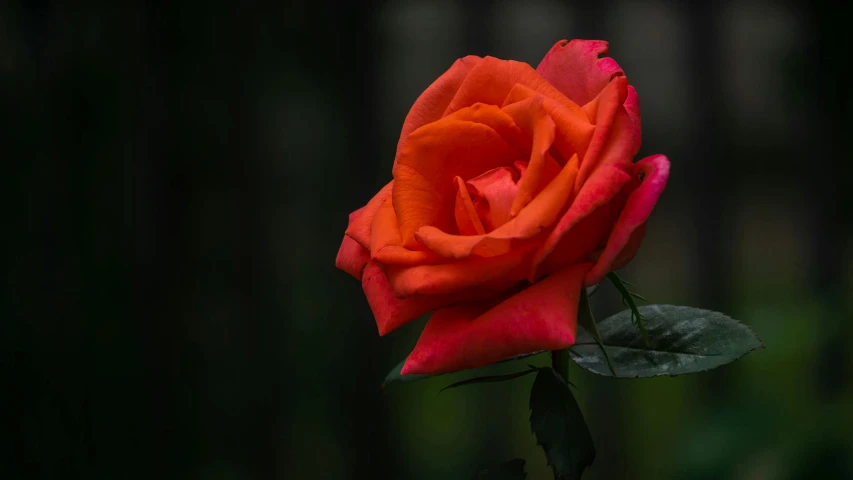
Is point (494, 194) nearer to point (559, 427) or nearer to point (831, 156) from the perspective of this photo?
point (559, 427)

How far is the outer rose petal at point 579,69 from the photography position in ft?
0.91

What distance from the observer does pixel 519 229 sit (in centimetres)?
22

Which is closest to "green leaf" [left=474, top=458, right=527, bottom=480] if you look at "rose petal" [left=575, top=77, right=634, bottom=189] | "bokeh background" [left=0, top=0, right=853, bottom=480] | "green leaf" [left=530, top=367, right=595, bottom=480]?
"green leaf" [left=530, top=367, right=595, bottom=480]

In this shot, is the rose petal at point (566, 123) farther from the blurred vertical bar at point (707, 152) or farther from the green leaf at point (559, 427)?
the blurred vertical bar at point (707, 152)

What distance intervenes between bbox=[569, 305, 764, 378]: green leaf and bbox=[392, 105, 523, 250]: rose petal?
0.09 metres

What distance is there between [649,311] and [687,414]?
2.17 ft

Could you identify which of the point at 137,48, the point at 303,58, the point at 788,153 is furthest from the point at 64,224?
the point at 788,153

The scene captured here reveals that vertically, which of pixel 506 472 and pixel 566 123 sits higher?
pixel 566 123

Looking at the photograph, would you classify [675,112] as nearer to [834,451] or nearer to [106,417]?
[834,451]

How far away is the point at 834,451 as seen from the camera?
13.2 inches

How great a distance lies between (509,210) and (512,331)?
0.05 m

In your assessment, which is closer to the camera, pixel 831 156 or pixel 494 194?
pixel 494 194

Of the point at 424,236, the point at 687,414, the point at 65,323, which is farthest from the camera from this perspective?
the point at 65,323

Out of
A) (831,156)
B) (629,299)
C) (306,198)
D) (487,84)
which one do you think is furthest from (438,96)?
(831,156)
